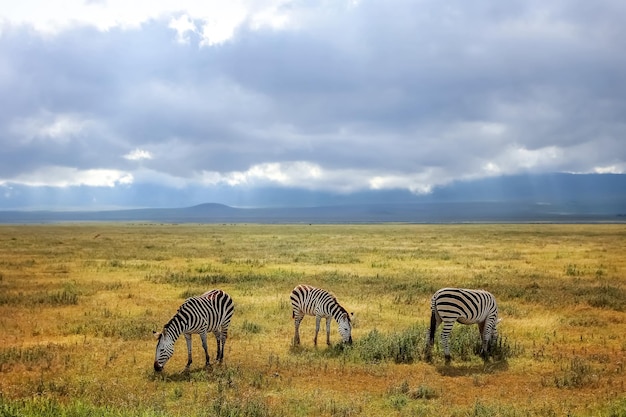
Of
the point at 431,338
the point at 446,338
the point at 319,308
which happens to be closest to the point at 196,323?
the point at 319,308

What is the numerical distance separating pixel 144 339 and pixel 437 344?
9458 millimetres

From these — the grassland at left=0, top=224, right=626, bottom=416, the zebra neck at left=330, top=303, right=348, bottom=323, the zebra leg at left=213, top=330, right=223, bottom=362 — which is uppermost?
the zebra neck at left=330, top=303, right=348, bottom=323

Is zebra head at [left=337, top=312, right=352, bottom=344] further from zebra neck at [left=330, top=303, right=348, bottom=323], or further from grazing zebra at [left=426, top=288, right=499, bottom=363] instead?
grazing zebra at [left=426, top=288, right=499, bottom=363]

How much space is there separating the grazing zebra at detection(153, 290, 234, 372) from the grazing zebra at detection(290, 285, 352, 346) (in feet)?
9.11

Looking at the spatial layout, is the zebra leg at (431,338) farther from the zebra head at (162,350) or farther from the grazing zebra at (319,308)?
the zebra head at (162,350)

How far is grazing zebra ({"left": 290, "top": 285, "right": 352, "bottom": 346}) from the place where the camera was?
50.4ft

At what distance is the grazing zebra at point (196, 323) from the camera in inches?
500

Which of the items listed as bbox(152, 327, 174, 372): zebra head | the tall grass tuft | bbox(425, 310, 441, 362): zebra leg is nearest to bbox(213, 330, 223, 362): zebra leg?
bbox(152, 327, 174, 372): zebra head

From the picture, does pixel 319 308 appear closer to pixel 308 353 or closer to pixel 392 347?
pixel 308 353

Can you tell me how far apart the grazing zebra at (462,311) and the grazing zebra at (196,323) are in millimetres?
5912

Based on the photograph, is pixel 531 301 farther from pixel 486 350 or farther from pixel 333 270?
pixel 333 270

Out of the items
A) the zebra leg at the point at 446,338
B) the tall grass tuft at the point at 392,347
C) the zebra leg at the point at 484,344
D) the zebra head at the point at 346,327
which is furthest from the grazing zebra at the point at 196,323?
the zebra leg at the point at 484,344

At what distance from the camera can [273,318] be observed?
19422mm

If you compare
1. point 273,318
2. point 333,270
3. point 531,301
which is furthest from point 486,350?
point 333,270
